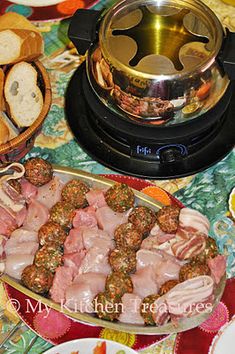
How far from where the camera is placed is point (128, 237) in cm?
131

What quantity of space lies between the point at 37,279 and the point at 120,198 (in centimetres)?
25

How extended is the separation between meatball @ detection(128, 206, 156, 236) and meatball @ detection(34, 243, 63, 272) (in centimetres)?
17

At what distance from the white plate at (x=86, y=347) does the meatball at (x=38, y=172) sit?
1.24ft

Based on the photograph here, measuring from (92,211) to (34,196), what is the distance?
14 centimetres

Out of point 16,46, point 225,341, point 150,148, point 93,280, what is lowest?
point 225,341

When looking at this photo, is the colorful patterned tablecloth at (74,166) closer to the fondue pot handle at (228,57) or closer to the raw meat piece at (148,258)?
the raw meat piece at (148,258)

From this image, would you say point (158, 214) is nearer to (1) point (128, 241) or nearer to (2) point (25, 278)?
(1) point (128, 241)

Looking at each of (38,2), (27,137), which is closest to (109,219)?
(27,137)

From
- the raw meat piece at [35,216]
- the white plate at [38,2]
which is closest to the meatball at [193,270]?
the raw meat piece at [35,216]

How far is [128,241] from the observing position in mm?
1312

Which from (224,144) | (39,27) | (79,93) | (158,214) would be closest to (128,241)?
(158,214)

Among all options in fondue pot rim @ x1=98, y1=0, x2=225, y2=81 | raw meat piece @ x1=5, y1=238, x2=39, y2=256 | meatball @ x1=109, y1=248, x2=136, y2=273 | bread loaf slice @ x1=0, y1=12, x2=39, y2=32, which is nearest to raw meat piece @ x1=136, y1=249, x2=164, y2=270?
meatball @ x1=109, y1=248, x2=136, y2=273

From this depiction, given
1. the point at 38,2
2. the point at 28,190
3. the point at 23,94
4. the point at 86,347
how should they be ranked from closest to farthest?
the point at 86,347, the point at 28,190, the point at 23,94, the point at 38,2

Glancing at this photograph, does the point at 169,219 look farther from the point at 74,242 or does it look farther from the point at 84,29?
the point at 84,29
